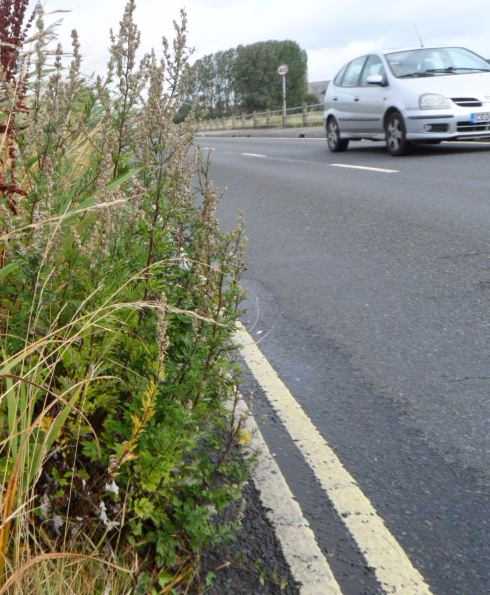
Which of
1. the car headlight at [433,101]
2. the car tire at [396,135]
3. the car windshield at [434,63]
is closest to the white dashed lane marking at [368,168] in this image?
the car tire at [396,135]

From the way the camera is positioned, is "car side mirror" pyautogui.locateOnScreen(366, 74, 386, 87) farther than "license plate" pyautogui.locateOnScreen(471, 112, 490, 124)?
Yes

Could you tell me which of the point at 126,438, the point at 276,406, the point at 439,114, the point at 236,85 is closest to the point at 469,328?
the point at 276,406

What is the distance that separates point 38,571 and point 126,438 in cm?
49

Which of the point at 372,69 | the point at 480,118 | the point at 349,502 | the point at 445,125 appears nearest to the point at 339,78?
the point at 372,69

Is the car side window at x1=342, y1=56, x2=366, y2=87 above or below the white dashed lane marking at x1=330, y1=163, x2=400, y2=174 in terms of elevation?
above

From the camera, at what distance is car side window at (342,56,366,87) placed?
15797 millimetres

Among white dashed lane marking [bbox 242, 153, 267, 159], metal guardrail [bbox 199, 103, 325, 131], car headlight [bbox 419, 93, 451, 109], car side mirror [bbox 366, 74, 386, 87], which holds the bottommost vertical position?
metal guardrail [bbox 199, 103, 325, 131]

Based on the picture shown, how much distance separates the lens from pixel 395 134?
14656 mm

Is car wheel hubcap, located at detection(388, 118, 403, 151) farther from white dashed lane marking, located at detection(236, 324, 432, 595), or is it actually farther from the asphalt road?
white dashed lane marking, located at detection(236, 324, 432, 595)

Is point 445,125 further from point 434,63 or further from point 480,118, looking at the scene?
point 434,63

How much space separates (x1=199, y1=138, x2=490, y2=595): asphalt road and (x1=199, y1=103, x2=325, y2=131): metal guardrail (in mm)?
15566

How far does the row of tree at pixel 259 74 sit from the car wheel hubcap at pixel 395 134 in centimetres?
7337

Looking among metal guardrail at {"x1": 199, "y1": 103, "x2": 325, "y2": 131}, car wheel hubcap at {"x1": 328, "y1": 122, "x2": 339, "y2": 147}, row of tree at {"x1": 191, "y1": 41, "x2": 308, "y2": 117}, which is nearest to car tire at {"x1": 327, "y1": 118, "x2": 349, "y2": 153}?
car wheel hubcap at {"x1": 328, "y1": 122, "x2": 339, "y2": 147}

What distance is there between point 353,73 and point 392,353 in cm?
1255
